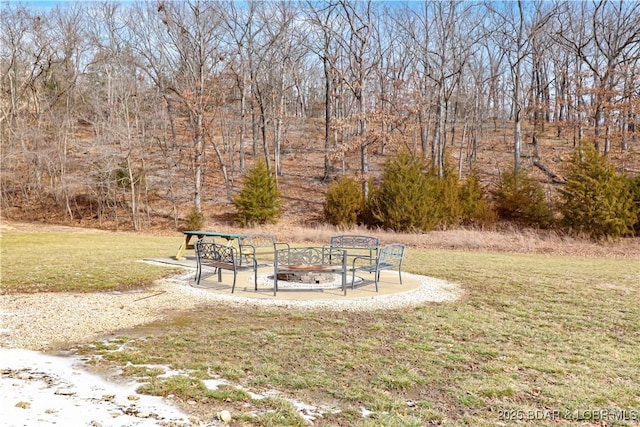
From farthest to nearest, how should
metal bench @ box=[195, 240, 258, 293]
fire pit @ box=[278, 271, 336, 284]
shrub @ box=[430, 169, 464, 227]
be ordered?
shrub @ box=[430, 169, 464, 227], fire pit @ box=[278, 271, 336, 284], metal bench @ box=[195, 240, 258, 293]

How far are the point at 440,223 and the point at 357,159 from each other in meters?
16.4

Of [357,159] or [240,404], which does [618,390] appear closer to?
[240,404]

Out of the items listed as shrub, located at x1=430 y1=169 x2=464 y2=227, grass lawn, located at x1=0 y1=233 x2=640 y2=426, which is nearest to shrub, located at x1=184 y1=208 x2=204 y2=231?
shrub, located at x1=430 y1=169 x2=464 y2=227

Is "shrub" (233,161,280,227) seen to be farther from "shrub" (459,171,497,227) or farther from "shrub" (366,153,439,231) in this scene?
"shrub" (459,171,497,227)

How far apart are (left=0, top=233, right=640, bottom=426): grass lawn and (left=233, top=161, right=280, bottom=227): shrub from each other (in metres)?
15.1

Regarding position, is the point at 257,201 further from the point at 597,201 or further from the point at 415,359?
the point at 415,359

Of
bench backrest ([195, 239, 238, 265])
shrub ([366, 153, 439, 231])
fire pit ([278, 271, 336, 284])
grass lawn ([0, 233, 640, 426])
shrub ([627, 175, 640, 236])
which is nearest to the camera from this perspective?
grass lawn ([0, 233, 640, 426])

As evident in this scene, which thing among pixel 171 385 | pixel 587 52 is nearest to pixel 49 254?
pixel 171 385

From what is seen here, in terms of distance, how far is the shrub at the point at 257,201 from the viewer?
24.0 m

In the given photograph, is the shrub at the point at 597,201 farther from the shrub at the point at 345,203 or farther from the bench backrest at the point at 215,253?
the bench backrest at the point at 215,253

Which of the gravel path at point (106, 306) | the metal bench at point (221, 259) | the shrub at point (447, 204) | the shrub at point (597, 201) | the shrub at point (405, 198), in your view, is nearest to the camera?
the gravel path at point (106, 306)

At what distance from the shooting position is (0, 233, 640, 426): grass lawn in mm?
3801

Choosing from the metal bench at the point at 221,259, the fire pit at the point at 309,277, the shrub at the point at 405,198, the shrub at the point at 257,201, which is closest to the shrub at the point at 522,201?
the shrub at the point at 405,198

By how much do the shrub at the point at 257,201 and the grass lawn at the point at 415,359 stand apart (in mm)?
15086
